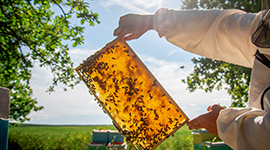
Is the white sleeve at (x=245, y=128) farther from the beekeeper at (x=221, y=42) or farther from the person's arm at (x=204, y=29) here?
the person's arm at (x=204, y=29)

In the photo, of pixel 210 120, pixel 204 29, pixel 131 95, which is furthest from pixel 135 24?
pixel 210 120

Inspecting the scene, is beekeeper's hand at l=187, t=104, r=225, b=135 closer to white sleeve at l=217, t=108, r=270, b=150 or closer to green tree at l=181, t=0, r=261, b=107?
white sleeve at l=217, t=108, r=270, b=150

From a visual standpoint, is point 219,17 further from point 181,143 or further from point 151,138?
point 181,143

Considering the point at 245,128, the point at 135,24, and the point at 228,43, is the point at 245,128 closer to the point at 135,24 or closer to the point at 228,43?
the point at 228,43

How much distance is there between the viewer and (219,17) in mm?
1810

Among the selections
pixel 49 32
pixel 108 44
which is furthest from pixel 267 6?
pixel 49 32

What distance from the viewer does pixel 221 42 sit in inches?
76.2

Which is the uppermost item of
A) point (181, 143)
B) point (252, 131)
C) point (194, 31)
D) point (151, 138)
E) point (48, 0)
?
point (48, 0)

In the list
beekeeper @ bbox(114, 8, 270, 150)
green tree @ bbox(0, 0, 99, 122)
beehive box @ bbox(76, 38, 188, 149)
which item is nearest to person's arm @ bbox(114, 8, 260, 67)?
beekeeper @ bbox(114, 8, 270, 150)

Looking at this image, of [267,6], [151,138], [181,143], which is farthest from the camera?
[181,143]

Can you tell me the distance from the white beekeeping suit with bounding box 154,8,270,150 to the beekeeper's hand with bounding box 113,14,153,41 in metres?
0.10

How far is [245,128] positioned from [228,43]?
40.6 inches

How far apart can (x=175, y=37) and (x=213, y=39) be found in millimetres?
448

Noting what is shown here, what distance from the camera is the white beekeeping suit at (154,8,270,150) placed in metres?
1.33
